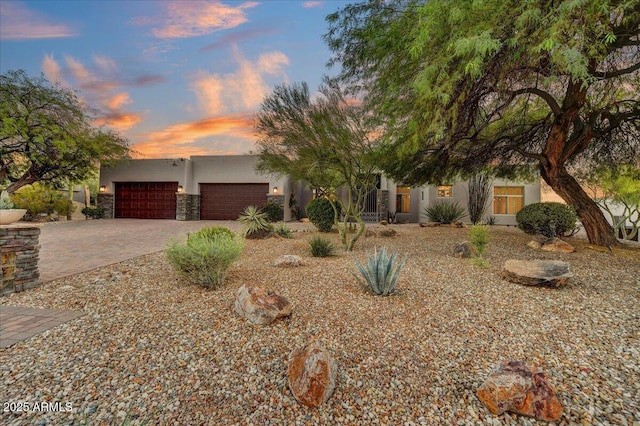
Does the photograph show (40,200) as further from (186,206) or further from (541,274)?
(541,274)

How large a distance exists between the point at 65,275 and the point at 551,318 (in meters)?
6.92

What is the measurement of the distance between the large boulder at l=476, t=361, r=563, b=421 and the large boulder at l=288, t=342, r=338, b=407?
101 cm

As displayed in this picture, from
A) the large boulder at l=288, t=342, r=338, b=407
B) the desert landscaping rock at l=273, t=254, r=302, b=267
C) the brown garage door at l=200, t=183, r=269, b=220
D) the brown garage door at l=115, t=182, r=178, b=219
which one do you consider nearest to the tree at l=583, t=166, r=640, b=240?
the desert landscaping rock at l=273, t=254, r=302, b=267

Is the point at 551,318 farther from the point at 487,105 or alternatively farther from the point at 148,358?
the point at 487,105

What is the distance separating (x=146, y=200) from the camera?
17391 millimetres

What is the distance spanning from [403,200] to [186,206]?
40.6 ft

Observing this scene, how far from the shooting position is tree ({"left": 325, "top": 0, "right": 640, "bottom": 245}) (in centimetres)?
364

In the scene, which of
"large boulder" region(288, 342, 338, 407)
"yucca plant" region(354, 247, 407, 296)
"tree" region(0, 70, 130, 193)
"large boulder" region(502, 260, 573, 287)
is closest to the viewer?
"large boulder" region(288, 342, 338, 407)

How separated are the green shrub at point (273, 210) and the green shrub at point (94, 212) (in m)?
9.88

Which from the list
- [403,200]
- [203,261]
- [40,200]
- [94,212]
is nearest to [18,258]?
[203,261]

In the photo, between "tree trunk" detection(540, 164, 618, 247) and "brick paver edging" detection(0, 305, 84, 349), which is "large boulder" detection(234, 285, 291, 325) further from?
"tree trunk" detection(540, 164, 618, 247)

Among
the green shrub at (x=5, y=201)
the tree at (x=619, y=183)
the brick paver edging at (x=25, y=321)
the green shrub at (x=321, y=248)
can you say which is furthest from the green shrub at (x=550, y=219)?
the green shrub at (x=5, y=201)

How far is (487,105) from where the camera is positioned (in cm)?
622

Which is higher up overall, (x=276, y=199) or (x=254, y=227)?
(x=276, y=199)
